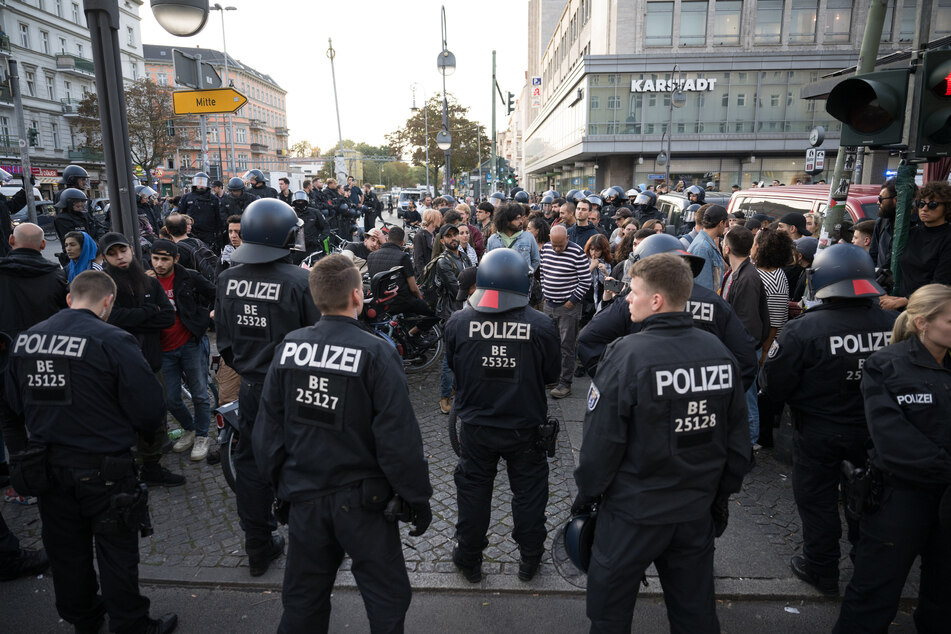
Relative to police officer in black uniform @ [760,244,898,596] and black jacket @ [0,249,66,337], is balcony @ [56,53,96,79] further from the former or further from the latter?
police officer in black uniform @ [760,244,898,596]

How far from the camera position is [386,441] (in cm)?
259

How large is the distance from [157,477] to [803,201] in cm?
883

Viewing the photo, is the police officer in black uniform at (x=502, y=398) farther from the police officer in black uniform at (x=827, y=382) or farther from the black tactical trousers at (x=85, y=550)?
the black tactical trousers at (x=85, y=550)

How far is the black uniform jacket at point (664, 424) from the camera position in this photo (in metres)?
2.45

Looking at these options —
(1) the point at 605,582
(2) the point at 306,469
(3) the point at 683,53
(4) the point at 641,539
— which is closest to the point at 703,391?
(4) the point at 641,539

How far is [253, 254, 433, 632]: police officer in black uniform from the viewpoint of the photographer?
102 inches

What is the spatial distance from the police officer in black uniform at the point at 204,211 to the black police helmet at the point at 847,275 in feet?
34.6

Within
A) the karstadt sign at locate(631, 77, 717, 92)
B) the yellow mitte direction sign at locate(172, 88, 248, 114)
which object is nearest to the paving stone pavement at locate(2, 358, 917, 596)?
the yellow mitte direction sign at locate(172, 88, 248, 114)

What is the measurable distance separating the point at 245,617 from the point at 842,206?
5.65 metres

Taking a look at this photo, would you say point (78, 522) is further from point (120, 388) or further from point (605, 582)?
point (605, 582)

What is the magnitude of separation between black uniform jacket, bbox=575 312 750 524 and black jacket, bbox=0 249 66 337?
434 cm

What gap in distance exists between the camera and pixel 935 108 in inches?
164

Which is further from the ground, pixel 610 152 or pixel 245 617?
pixel 610 152

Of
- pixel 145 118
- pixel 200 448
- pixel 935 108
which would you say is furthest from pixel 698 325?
pixel 145 118
